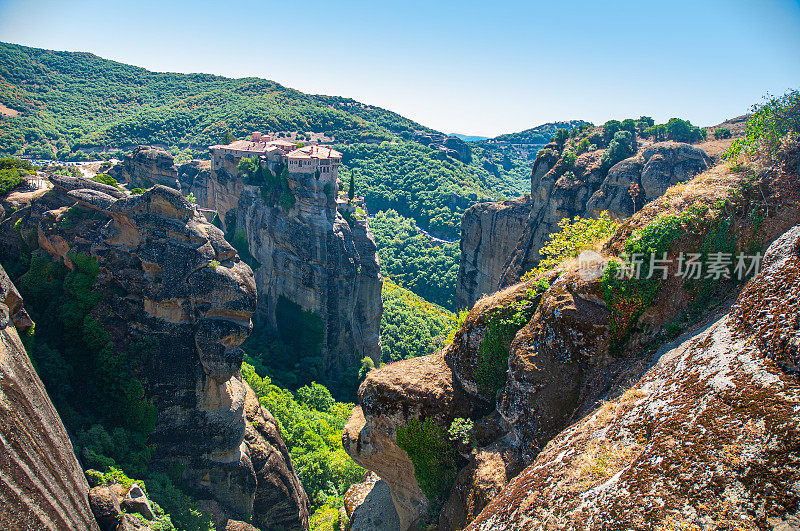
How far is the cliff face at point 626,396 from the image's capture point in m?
5.38

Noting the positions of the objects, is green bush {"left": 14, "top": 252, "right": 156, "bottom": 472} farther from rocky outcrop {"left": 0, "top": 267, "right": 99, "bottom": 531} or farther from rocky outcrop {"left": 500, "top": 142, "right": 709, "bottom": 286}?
rocky outcrop {"left": 500, "top": 142, "right": 709, "bottom": 286}

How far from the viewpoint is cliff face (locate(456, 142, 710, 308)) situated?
29.0m

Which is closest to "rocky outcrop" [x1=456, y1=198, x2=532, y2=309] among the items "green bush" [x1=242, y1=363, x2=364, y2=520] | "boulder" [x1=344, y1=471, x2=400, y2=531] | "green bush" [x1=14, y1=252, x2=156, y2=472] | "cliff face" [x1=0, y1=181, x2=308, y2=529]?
"green bush" [x1=242, y1=363, x2=364, y2=520]

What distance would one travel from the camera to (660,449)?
20.1ft

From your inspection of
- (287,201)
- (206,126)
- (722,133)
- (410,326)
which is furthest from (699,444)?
(206,126)

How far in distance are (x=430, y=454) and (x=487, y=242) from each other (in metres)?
37.8

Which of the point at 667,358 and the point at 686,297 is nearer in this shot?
the point at 667,358

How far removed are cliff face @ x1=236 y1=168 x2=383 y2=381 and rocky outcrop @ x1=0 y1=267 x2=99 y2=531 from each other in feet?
90.9

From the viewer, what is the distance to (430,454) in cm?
1209

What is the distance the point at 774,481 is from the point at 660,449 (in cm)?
138

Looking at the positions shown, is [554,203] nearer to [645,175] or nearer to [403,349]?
[645,175]

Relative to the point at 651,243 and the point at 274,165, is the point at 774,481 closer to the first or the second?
the point at 651,243

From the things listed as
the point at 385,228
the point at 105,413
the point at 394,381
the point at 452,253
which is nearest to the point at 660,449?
the point at 394,381

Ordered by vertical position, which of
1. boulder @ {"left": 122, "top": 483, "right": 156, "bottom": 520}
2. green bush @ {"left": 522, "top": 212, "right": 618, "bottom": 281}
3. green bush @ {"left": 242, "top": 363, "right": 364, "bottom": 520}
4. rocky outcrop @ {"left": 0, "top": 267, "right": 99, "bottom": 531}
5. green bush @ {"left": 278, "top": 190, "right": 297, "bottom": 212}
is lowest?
green bush @ {"left": 242, "top": 363, "right": 364, "bottom": 520}
